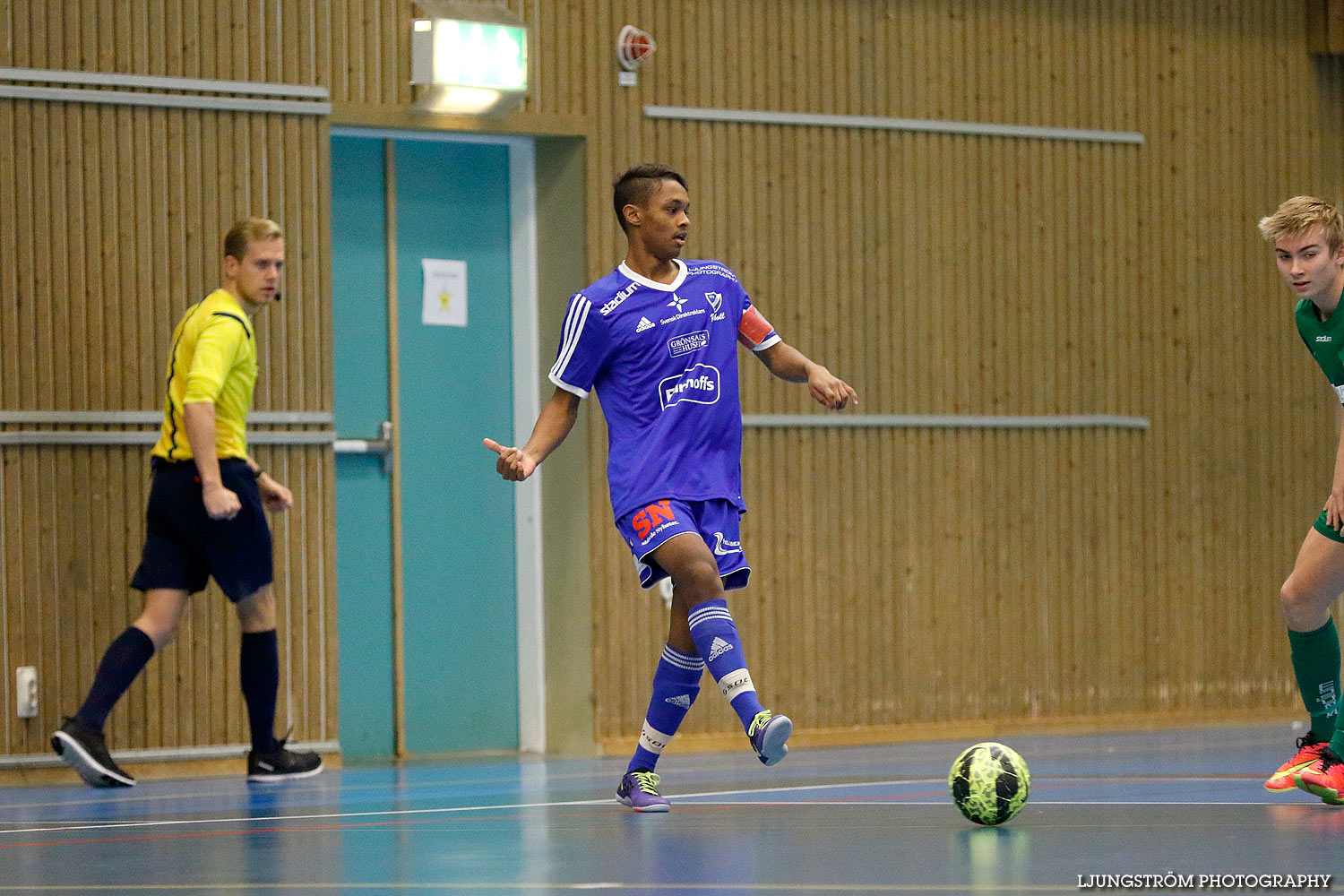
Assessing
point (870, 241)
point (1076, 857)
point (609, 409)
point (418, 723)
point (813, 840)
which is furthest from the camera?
point (870, 241)

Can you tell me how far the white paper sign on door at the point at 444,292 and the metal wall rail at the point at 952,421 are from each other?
4.95 ft

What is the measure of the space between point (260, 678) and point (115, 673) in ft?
1.83

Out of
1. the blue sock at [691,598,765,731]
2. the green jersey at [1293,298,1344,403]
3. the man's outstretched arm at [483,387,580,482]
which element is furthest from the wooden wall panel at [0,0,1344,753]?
the green jersey at [1293,298,1344,403]

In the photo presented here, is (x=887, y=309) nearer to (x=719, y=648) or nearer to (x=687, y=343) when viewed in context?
(x=687, y=343)

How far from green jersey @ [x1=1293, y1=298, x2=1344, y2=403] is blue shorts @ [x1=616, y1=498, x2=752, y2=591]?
71.3 inches

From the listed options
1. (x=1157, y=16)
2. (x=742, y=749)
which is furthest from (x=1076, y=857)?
(x=1157, y=16)

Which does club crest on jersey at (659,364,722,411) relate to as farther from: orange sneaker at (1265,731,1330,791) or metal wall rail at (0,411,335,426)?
metal wall rail at (0,411,335,426)

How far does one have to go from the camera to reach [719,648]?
5281 mm

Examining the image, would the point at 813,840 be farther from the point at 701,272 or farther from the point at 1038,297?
the point at 1038,297

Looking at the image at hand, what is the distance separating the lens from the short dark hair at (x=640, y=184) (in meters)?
5.72

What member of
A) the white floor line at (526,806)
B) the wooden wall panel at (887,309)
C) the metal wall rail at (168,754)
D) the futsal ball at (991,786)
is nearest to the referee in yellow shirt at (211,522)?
the metal wall rail at (168,754)

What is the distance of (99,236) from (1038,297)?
4.84m

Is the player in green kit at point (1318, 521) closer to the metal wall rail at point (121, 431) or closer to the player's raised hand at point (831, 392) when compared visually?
the player's raised hand at point (831, 392)

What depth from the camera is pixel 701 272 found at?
5.84 meters
